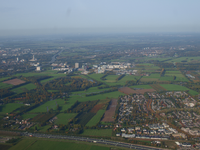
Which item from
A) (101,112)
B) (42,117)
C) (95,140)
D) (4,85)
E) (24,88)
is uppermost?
(4,85)

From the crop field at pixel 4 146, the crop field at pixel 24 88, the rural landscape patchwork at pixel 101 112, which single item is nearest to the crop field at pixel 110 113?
the rural landscape patchwork at pixel 101 112

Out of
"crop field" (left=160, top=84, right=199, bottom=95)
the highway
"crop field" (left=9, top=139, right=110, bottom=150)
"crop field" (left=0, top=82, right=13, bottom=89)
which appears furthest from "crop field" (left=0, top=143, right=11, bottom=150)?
"crop field" (left=160, top=84, right=199, bottom=95)

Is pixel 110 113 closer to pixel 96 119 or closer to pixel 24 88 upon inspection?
pixel 96 119

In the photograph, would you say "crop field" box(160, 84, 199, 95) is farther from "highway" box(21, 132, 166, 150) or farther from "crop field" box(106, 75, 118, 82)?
"highway" box(21, 132, 166, 150)

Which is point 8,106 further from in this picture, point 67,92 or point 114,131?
point 114,131

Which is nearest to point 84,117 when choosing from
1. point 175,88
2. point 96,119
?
point 96,119

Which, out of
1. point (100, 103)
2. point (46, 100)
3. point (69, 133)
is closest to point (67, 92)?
point (46, 100)

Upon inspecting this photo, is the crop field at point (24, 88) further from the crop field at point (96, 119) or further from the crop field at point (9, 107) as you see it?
the crop field at point (96, 119)
